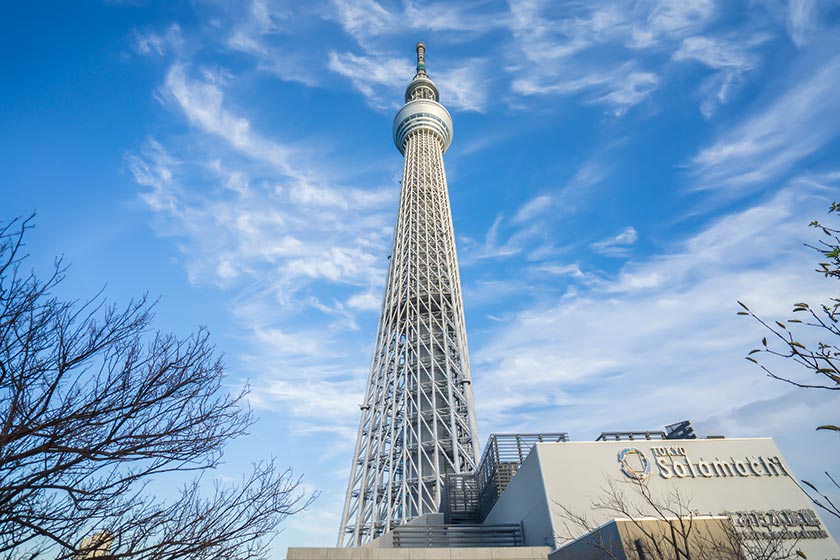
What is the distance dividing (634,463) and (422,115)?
1663 inches

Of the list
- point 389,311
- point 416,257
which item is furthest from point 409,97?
point 389,311

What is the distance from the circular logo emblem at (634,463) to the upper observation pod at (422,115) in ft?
135

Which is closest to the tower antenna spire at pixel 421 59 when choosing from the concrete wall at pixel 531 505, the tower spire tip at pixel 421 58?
the tower spire tip at pixel 421 58

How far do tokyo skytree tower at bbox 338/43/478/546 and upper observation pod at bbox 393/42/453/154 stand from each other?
21.0 feet

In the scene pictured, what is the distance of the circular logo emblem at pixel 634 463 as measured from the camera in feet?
37.2

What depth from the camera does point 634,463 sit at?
11.5 m

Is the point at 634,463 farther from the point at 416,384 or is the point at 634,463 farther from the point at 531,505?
the point at 416,384

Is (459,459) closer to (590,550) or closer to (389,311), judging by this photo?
(389,311)

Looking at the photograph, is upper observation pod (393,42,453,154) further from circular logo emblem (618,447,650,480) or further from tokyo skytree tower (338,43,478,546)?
circular logo emblem (618,447,650,480)

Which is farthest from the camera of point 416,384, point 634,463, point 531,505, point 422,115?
point 422,115

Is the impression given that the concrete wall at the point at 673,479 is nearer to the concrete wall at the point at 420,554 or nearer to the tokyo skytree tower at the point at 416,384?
the concrete wall at the point at 420,554

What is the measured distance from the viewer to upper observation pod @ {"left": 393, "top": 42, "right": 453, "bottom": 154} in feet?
155

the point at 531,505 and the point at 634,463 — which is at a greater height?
the point at 634,463

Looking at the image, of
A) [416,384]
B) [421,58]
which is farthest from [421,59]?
[416,384]
